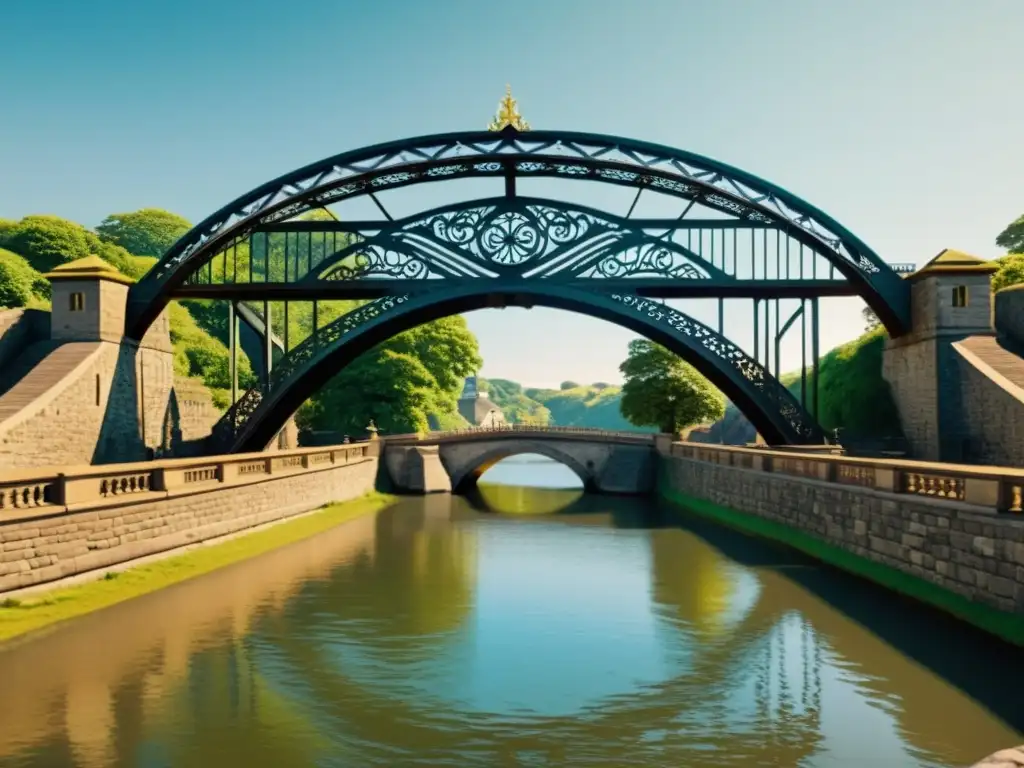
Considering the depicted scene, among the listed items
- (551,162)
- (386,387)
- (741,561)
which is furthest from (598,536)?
(386,387)

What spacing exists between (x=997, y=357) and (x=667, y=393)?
2580cm

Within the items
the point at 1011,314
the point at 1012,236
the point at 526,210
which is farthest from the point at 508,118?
the point at 1012,236

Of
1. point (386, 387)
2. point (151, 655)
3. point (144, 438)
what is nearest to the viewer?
point (151, 655)

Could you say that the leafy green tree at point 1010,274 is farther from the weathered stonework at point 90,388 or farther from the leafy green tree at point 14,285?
the leafy green tree at point 14,285

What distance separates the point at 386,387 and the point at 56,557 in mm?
37677

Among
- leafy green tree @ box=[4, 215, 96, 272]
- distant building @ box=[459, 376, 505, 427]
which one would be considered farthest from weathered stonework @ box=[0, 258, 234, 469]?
distant building @ box=[459, 376, 505, 427]

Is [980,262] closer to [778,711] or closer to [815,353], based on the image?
[815,353]

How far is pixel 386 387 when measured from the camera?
53.6 m

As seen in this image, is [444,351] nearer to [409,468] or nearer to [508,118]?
[409,468]

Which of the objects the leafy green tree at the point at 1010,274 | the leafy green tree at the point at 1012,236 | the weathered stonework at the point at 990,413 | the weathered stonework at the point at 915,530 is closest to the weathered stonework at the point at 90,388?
the weathered stonework at the point at 915,530

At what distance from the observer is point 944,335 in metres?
31.3

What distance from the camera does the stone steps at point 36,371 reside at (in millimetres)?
26344

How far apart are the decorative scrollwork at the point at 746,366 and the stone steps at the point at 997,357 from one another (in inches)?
286

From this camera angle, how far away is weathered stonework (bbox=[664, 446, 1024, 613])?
13594 millimetres
